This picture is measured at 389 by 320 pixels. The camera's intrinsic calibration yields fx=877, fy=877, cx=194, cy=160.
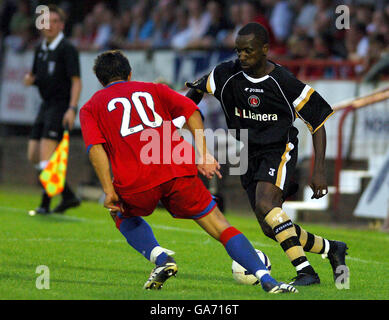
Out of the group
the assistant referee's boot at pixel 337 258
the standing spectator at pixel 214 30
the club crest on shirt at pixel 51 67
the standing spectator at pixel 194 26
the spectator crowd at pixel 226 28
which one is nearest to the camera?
the assistant referee's boot at pixel 337 258

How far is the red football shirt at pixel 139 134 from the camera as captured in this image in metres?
6.29

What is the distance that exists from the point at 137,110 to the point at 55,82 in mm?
5737

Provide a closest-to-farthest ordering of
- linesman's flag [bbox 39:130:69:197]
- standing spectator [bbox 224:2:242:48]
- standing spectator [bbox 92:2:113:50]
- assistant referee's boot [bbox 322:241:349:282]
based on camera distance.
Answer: assistant referee's boot [bbox 322:241:349:282] → linesman's flag [bbox 39:130:69:197] → standing spectator [bbox 224:2:242:48] → standing spectator [bbox 92:2:113:50]

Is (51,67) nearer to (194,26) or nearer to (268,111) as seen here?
(268,111)

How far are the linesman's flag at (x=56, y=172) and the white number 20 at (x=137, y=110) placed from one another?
5.38 meters

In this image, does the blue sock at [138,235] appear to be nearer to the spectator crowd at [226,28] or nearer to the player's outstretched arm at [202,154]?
the player's outstretched arm at [202,154]

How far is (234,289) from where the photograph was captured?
6629mm

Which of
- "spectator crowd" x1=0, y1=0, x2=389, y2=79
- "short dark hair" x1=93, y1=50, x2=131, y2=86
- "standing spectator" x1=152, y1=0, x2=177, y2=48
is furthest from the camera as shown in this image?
"standing spectator" x1=152, y1=0, x2=177, y2=48

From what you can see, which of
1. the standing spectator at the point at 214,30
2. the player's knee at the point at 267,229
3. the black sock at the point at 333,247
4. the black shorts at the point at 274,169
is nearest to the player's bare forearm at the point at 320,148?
the black shorts at the point at 274,169

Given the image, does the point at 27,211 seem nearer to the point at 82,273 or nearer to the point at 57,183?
the point at 57,183

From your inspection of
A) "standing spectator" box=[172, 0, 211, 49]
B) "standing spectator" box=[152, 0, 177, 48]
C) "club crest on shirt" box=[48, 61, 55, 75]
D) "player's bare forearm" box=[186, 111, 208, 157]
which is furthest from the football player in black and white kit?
"standing spectator" box=[152, 0, 177, 48]

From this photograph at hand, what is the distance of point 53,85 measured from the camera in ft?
38.9

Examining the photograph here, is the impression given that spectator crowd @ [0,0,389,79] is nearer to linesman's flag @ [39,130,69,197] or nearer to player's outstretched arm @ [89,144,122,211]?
linesman's flag @ [39,130,69,197]

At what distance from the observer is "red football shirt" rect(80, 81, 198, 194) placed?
6293 mm
